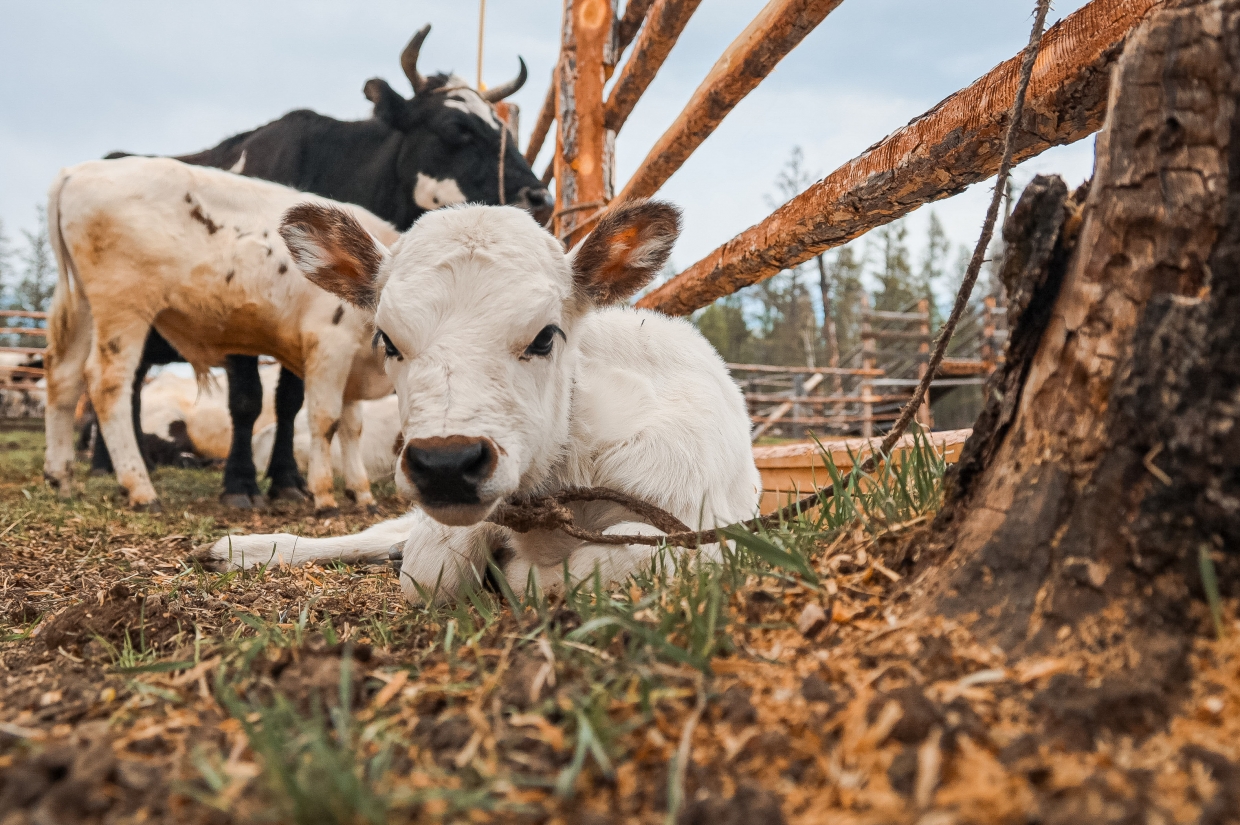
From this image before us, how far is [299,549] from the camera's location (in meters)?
3.25

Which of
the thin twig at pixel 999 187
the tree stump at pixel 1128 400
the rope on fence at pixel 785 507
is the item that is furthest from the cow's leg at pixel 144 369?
the tree stump at pixel 1128 400

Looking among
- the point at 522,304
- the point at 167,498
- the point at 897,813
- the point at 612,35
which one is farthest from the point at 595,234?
the point at 167,498

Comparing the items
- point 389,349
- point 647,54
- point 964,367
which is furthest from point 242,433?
point 964,367

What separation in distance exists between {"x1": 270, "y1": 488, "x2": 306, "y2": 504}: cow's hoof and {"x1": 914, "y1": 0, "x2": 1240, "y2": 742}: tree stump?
20.8 feet

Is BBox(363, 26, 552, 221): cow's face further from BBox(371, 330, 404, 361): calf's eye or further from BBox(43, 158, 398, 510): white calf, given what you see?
BBox(371, 330, 404, 361): calf's eye

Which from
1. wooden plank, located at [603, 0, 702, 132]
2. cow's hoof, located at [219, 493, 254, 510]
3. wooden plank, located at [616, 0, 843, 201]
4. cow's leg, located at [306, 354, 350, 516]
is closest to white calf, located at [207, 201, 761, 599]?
wooden plank, located at [616, 0, 843, 201]

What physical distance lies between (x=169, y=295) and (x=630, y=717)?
5.48m

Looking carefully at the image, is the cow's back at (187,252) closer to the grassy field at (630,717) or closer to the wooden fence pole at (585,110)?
the wooden fence pole at (585,110)

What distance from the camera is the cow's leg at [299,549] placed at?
3.04 meters

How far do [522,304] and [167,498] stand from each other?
5.13 meters

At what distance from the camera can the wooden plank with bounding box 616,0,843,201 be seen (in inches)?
133

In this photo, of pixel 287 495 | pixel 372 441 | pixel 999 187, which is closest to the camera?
pixel 999 187

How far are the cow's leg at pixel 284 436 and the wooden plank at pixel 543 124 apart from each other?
408 centimetres

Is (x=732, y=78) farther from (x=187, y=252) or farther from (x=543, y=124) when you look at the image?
(x=543, y=124)
